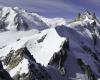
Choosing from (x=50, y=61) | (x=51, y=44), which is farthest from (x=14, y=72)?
(x=51, y=44)

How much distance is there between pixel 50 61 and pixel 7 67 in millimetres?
20333

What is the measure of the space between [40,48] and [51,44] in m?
5.89

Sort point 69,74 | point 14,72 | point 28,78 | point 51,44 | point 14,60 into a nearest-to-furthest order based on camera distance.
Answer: point 28,78
point 14,72
point 14,60
point 69,74
point 51,44

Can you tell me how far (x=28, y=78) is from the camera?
127 m

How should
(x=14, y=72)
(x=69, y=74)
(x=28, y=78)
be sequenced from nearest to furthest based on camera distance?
1. (x=28, y=78)
2. (x=14, y=72)
3. (x=69, y=74)

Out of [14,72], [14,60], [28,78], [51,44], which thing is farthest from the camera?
[51,44]

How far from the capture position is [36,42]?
19350 cm

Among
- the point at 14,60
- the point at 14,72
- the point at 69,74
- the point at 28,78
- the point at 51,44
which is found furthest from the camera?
the point at 51,44

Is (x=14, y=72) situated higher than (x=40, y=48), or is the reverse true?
(x=14, y=72)

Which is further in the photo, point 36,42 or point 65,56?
point 36,42

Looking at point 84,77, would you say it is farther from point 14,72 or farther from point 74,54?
point 14,72

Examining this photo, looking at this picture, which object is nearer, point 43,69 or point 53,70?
point 43,69

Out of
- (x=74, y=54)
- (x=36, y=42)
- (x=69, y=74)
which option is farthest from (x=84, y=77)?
(x=36, y=42)

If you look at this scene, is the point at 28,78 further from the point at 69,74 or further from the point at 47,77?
the point at 69,74
